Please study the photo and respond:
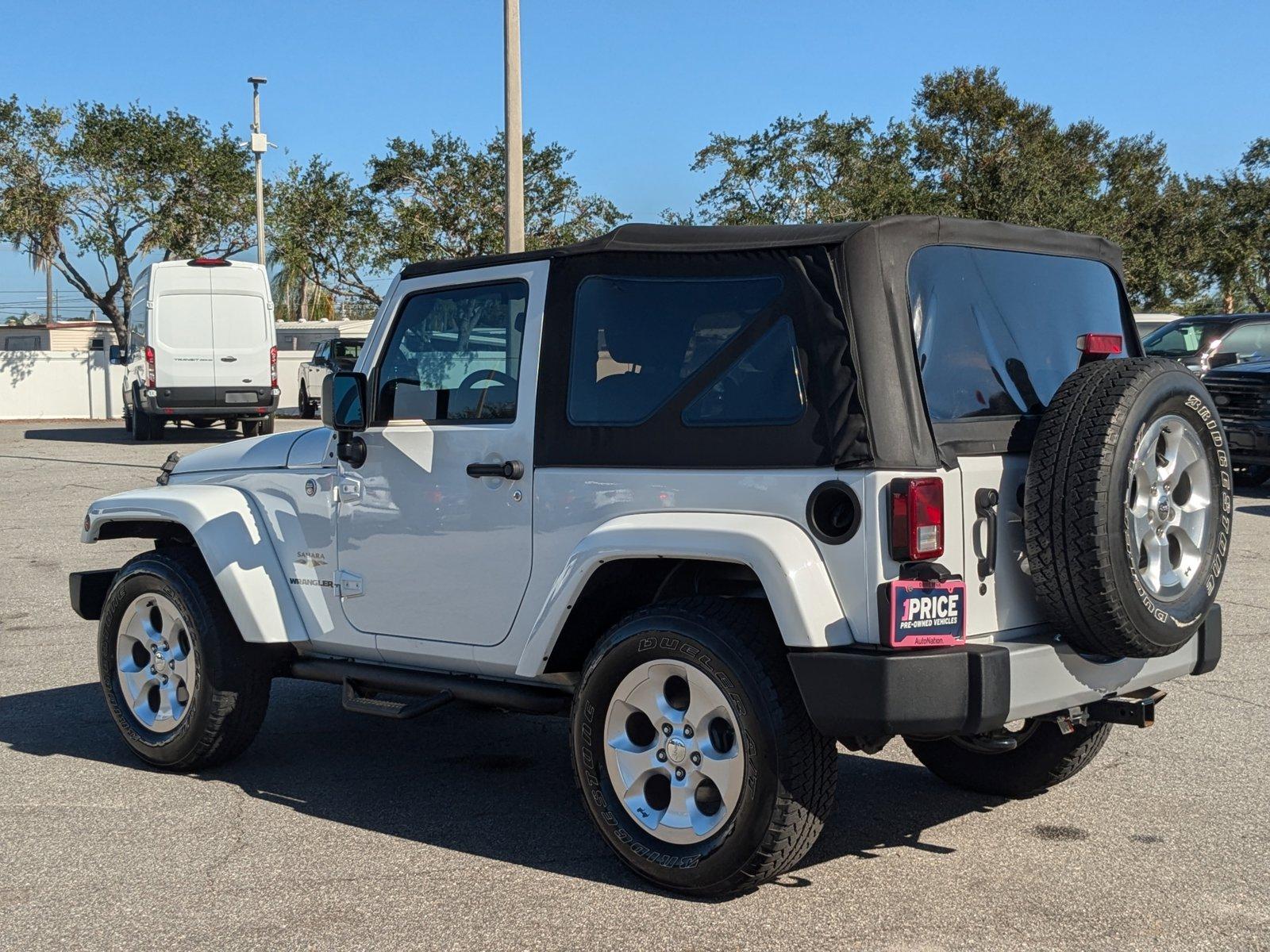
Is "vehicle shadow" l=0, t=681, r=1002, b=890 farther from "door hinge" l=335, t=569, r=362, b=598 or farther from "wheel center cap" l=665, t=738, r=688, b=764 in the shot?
"door hinge" l=335, t=569, r=362, b=598

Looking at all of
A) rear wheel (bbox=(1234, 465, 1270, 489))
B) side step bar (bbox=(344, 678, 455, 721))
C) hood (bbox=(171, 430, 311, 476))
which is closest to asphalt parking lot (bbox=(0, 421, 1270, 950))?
side step bar (bbox=(344, 678, 455, 721))

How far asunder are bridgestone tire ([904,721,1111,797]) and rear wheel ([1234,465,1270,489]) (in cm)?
1227

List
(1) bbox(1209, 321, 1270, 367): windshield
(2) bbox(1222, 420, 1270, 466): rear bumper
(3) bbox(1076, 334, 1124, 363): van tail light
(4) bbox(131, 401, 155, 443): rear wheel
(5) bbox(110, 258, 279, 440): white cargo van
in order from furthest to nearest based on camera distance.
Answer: (4) bbox(131, 401, 155, 443): rear wheel → (5) bbox(110, 258, 279, 440): white cargo van → (1) bbox(1209, 321, 1270, 367): windshield → (2) bbox(1222, 420, 1270, 466): rear bumper → (3) bbox(1076, 334, 1124, 363): van tail light

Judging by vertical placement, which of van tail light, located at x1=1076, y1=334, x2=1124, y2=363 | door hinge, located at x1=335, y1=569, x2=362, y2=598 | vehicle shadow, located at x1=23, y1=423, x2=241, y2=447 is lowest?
door hinge, located at x1=335, y1=569, x2=362, y2=598

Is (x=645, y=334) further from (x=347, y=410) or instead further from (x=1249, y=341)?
(x=1249, y=341)

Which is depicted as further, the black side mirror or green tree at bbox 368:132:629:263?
green tree at bbox 368:132:629:263

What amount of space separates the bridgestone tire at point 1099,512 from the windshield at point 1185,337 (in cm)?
1359

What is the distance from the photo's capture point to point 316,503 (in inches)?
215

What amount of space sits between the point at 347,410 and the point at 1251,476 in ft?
46.5

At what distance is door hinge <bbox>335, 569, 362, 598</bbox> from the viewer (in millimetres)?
5320

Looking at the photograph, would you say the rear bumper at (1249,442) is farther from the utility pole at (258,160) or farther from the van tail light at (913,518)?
the utility pole at (258,160)

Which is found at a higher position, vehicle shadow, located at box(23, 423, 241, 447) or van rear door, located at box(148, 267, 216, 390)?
van rear door, located at box(148, 267, 216, 390)

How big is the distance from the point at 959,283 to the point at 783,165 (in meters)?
32.0

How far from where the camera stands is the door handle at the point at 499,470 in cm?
477
